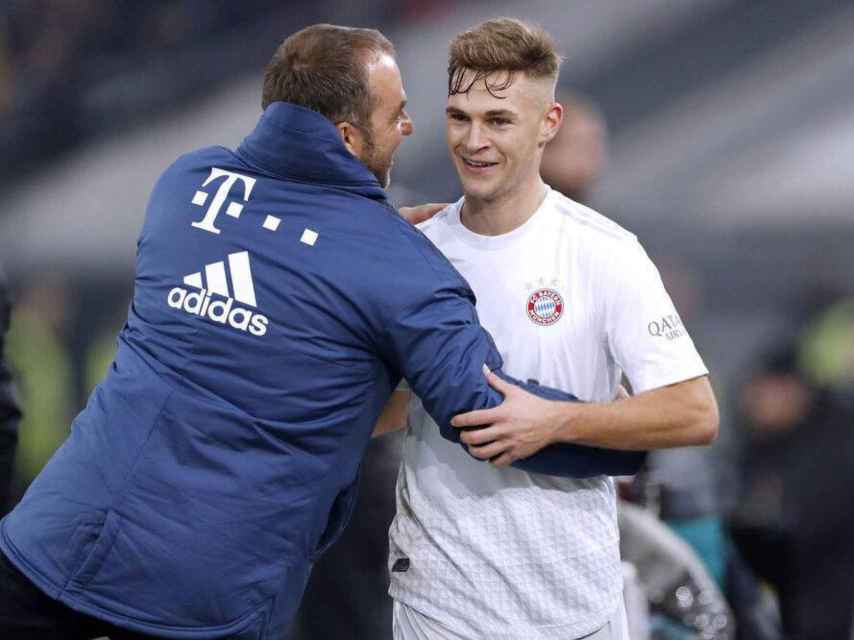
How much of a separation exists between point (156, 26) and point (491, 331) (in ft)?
16.4

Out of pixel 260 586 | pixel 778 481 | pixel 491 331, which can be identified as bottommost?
pixel 778 481

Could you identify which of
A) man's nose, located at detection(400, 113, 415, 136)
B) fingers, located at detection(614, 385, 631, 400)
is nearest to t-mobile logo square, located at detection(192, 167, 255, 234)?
man's nose, located at detection(400, 113, 415, 136)

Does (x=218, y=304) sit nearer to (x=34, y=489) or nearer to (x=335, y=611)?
(x=34, y=489)

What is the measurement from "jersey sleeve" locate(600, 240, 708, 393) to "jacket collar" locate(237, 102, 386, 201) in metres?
0.42

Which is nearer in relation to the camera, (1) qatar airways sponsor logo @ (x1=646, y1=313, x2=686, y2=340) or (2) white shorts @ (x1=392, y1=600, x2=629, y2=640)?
(1) qatar airways sponsor logo @ (x1=646, y1=313, x2=686, y2=340)

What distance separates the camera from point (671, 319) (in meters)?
2.48

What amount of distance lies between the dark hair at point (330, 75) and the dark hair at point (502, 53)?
0.16 meters

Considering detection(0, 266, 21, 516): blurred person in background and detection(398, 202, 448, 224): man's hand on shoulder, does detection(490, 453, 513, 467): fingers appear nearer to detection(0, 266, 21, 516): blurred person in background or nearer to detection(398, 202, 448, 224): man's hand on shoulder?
detection(398, 202, 448, 224): man's hand on shoulder

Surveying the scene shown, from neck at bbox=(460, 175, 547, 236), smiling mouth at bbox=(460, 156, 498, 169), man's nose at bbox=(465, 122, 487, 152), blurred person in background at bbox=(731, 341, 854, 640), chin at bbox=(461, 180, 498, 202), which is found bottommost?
blurred person in background at bbox=(731, 341, 854, 640)

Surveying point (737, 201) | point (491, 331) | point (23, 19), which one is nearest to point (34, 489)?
point (491, 331)

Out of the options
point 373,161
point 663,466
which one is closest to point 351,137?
point 373,161

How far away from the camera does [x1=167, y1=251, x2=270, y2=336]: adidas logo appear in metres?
2.37

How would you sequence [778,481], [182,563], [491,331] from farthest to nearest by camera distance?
[778,481]
[491,331]
[182,563]

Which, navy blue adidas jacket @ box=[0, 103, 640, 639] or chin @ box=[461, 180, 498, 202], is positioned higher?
chin @ box=[461, 180, 498, 202]
